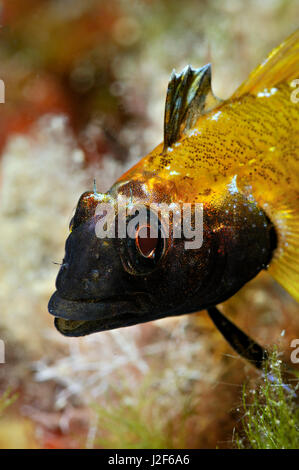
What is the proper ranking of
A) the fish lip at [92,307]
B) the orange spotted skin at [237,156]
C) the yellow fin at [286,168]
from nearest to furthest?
the fish lip at [92,307]
the orange spotted skin at [237,156]
the yellow fin at [286,168]

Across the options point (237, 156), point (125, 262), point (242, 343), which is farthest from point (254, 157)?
point (242, 343)

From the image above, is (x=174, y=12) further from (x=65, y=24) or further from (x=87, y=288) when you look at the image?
(x=87, y=288)

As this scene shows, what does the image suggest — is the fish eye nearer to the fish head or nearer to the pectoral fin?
the fish head

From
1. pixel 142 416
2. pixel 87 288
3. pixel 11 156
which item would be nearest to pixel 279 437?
pixel 87 288

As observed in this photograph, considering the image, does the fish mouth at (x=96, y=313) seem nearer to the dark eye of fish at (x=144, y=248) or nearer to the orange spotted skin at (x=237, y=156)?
the dark eye of fish at (x=144, y=248)

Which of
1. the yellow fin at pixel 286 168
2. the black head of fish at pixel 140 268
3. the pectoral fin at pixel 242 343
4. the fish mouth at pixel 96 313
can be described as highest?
the yellow fin at pixel 286 168

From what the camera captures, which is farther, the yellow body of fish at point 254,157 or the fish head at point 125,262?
the yellow body of fish at point 254,157

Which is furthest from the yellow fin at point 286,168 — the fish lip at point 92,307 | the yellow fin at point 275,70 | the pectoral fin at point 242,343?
the fish lip at point 92,307

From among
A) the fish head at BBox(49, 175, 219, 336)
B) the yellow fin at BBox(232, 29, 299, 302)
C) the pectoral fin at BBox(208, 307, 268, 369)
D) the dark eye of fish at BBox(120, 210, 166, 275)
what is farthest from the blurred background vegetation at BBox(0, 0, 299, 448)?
the dark eye of fish at BBox(120, 210, 166, 275)
